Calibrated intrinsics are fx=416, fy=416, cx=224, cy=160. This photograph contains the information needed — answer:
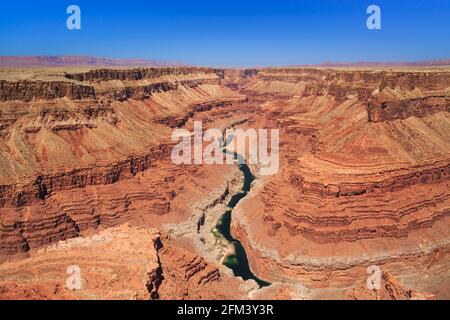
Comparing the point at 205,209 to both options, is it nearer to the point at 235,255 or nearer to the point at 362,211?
the point at 235,255

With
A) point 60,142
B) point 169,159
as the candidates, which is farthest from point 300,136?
point 60,142

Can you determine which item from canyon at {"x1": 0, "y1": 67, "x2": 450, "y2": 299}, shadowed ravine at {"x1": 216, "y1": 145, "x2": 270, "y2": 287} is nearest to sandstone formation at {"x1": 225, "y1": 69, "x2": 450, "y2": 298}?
canyon at {"x1": 0, "y1": 67, "x2": 450, "y2": 299}

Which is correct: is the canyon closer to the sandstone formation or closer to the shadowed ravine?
the sandstone formation

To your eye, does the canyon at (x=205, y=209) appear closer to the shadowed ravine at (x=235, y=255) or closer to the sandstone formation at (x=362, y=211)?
the sandstone formation at (x=362, y=211)

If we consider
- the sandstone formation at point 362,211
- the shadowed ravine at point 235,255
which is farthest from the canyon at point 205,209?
the shadowed ravine at point 235,255

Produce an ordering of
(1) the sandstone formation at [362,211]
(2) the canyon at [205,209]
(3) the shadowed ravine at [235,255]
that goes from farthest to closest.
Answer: (3) the shadowed ravine at [235,255] → (1) the sandstone formation at [362,211] → (2) the canyon at [205,209]

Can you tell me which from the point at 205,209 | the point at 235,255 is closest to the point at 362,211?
the point at 235,255

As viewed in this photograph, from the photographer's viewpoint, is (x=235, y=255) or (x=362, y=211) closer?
(x=362, y=211)

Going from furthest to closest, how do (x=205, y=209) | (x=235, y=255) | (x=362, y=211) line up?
(x=205, y=209) → (x=235, y=255) → (x=362, y=211)
